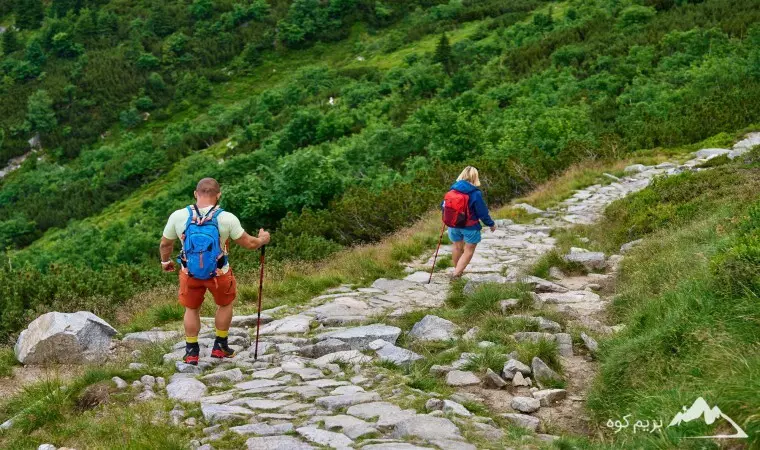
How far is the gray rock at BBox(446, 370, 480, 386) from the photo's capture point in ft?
18.7

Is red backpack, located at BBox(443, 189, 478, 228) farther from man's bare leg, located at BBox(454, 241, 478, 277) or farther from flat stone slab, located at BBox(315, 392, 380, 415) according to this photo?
flat stone slab, located at BBox(315, 392, 380, 415)

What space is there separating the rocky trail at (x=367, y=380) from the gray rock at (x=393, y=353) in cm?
2

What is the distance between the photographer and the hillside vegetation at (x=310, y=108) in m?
19.0

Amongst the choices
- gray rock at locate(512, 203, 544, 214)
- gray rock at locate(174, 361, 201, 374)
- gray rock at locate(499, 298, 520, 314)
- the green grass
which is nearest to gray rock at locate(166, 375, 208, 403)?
gray rock at locate(174, 361, 201, 374)

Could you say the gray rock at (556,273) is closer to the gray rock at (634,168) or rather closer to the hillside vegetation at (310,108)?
the hillside vegetation at (310,108)

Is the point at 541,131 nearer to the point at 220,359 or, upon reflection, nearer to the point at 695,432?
the point at 220,359

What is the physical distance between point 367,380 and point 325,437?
1.26 m

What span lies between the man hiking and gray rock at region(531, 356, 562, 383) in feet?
8.31

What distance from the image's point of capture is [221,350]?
6664mm

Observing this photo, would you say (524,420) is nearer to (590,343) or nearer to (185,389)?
(590,343)

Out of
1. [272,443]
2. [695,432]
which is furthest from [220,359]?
[695,432]

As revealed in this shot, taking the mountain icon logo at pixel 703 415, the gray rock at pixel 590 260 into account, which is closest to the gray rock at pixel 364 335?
the mountain icon logo at pixel 703 415

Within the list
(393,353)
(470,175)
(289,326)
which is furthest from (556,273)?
(393,353)

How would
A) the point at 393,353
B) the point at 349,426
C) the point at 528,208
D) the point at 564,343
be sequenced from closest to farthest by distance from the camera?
the point at 349,426 → the point at 393,353 → the point at 564,343 → the point at 528,208
